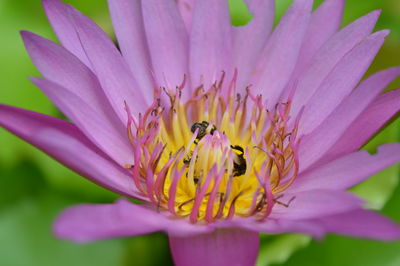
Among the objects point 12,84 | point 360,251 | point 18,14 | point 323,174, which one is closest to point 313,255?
point 360,251

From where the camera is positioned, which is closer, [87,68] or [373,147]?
[87,68]

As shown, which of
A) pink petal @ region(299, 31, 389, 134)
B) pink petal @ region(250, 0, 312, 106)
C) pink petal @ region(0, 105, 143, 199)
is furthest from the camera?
pink petal @ region(250, 0, 312, 106)

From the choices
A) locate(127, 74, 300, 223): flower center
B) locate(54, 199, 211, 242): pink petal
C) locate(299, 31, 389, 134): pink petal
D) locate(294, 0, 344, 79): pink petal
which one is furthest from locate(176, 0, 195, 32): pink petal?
locate(54, 199, 211, 242): pink petal

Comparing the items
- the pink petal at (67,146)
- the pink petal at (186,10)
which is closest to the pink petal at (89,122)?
the pink petal at (67,146)

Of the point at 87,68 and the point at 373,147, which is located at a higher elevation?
the point at 87,68

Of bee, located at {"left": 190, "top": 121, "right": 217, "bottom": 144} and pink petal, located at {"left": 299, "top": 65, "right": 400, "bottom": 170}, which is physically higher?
pink petal, located at {"left": 299, "top": 65, "right": 400, "bottom": 170}

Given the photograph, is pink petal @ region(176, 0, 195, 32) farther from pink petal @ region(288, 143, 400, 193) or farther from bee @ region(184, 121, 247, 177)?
pink petal @ region(288, 143, 400, 193)

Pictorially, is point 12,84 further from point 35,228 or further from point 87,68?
point 87,68

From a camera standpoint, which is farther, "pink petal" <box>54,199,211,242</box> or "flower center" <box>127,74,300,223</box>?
"flower center" <box>127,74,300,223</box>
